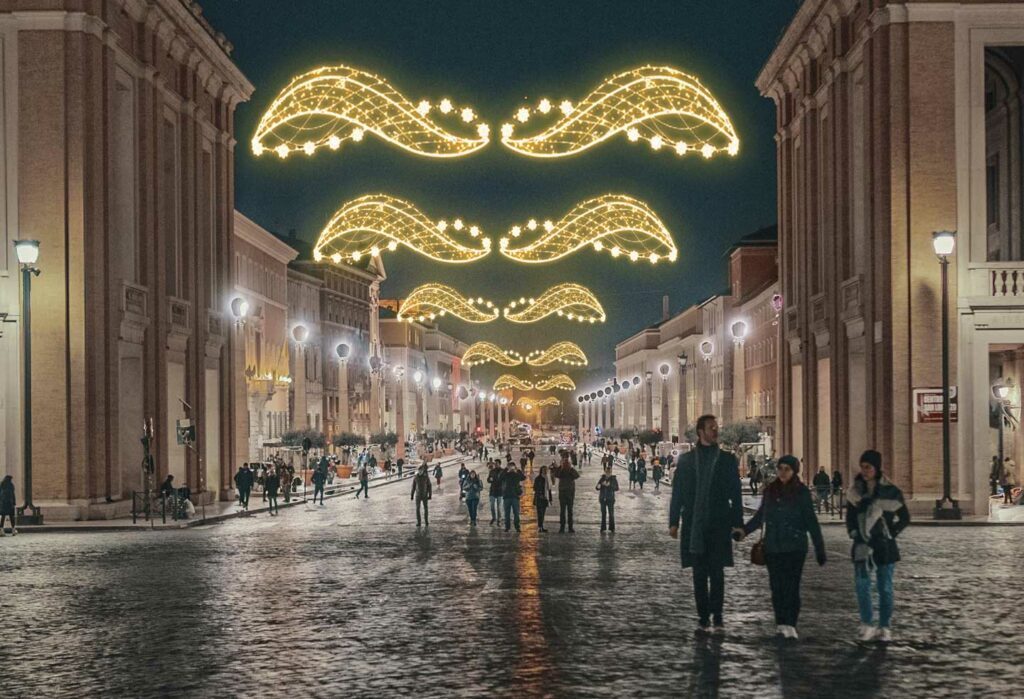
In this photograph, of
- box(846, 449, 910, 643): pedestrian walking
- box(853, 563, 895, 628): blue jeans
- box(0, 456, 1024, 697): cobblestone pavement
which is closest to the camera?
box(0, 456, 1024, 697): cobblestone pavement

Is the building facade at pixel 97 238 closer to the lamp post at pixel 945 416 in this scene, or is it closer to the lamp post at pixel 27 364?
the lamp post at pixel 27 364

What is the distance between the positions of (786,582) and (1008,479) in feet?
121

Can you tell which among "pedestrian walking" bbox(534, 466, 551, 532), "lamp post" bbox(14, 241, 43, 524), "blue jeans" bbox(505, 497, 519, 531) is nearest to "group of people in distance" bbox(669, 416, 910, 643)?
"pedestrian walking" bbox(534, 466, 551, 532)

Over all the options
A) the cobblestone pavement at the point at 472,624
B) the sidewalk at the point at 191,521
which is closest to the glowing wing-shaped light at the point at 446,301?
the sidewalk at the point at 191,521

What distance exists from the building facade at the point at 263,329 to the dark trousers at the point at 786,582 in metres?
64.2

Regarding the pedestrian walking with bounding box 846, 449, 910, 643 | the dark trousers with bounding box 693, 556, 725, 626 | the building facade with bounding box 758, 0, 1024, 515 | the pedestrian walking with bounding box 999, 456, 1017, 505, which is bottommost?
the pedestrian walking with bounding box 999, 456, 1017, 505

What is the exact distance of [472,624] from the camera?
17188 millimetres

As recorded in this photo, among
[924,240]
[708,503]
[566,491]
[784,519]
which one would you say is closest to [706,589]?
[708,503]

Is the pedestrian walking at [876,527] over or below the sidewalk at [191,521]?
over

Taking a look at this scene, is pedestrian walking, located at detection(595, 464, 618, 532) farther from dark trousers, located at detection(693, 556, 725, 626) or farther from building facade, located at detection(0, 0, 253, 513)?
dark trousers, located at detection(693, 556, 725, 626)

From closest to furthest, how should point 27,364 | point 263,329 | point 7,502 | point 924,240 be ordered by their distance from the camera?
1. point 7,502
2. point 27,364
3. point 924,240
4. point 263,329

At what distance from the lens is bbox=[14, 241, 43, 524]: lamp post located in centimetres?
3616

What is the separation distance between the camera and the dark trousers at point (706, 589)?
15156 millimetres

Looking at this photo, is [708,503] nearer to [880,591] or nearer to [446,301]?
[880,591]
